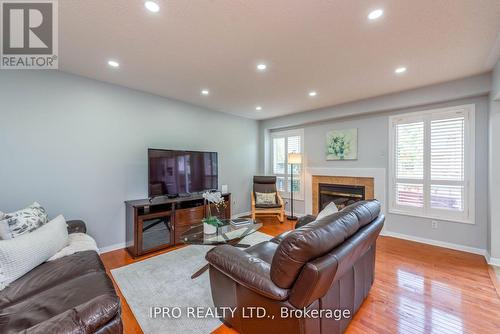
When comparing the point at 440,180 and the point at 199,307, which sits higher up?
the point at 440,180

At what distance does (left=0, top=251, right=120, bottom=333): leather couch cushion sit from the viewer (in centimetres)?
91

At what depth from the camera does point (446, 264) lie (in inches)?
112

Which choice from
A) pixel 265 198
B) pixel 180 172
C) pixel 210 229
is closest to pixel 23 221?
pixel 210 229

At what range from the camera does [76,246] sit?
2.14m

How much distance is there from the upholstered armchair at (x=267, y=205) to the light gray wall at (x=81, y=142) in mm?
2028

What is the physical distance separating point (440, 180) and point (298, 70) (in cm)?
297

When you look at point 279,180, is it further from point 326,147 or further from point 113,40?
point 113,40

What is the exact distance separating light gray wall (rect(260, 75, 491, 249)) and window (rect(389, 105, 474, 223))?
99mm

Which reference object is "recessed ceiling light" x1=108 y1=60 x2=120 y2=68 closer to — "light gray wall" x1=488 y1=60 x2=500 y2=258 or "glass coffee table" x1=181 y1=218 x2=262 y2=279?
"glass coffee table" x1=181 y1=218 x2=262 y2=279

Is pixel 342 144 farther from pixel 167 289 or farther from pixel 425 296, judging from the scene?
pixel 167 289

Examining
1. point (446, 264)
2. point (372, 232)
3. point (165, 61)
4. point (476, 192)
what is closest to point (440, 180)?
point (476, 192)

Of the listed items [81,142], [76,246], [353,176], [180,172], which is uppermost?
[81,142]

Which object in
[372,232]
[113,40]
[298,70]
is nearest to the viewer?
[372,232]

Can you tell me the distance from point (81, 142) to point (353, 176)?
189 inches
